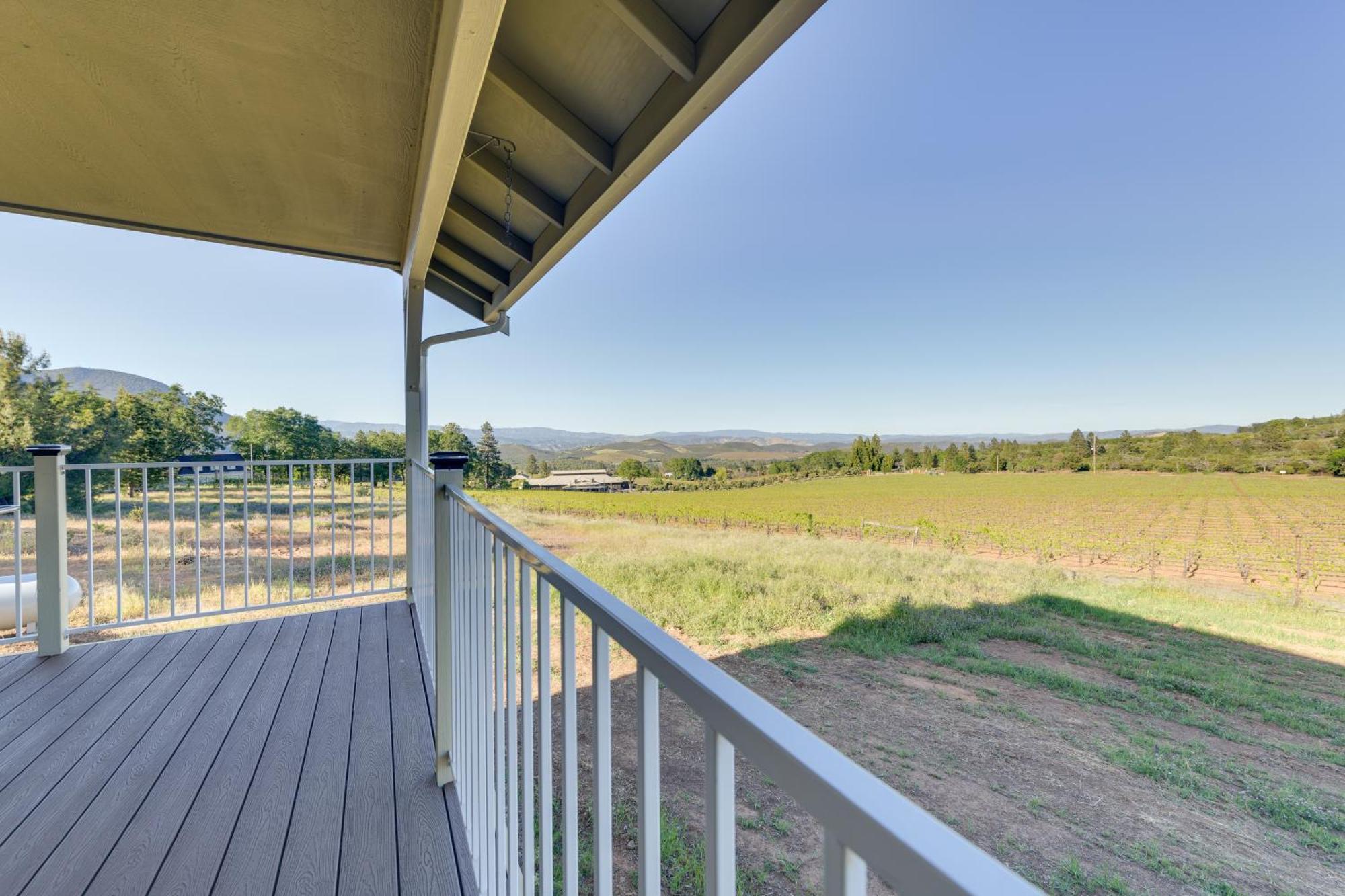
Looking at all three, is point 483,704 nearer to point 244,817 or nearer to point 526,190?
point 244,817

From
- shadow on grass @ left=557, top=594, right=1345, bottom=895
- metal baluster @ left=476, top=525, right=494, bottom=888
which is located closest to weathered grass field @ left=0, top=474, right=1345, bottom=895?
shadow on grass @ left=557, top=594, right=1345, bottom=895

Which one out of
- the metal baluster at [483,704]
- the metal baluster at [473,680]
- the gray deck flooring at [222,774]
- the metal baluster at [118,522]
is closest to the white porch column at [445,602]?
the gray deck flooring at [222,774]

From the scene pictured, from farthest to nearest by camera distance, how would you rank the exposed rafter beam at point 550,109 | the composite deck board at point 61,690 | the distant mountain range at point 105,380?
the distant mountain range at point 105,380, the composite deck board at point 61,690, the exposed rafter beam at point 550,109

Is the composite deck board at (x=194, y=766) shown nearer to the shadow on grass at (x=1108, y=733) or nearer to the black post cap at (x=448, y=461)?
the black post cap at (x=448, y=461)

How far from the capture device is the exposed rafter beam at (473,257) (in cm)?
320

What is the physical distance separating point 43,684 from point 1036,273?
10826 millimetres

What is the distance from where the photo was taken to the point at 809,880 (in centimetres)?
183

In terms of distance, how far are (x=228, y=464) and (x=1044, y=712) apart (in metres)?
6.06

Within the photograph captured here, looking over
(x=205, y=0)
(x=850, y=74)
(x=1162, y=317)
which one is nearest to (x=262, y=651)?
(x=205, y=0)

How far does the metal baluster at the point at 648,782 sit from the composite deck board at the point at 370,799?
1.28 meters

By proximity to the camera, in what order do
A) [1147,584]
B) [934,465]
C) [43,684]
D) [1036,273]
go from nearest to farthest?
[43,684], [1147,584], [1036,273], [934,465]

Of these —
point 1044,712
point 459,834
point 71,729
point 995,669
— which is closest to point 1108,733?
point 1044,712

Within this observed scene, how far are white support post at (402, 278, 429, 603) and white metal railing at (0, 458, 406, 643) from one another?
0.99 feet

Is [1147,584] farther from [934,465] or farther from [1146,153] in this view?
[1146,153]
